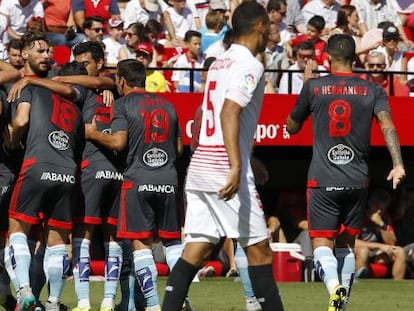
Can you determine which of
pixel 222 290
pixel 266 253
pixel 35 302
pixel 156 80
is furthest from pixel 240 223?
pixel 156 80

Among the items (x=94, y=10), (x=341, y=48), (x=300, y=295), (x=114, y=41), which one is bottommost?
(x=300, y=295)

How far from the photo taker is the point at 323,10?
20.8 m

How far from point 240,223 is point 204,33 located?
11065 mm

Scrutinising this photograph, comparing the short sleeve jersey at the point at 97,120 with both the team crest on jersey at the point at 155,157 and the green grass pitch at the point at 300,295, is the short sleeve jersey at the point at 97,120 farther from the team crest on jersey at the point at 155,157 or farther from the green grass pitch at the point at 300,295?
the green grass pitch at the point at 300,295

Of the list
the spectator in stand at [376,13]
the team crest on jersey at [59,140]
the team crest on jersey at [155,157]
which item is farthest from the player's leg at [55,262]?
the spectator in stand at [376,13]

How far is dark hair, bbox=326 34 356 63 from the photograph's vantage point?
35.3 feet

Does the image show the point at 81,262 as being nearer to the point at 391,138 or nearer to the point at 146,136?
the point at 146,136

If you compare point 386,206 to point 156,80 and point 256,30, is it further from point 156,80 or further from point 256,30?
point 256,30

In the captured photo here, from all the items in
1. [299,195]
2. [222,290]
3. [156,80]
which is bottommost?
[222,290]

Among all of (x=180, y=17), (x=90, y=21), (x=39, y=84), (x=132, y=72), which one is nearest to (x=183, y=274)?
(x=39, y=84)

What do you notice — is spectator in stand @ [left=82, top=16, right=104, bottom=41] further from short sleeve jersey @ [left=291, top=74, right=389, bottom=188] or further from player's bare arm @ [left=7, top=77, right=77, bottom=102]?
short sleeve jersey @ [left=291, top=74, right=389, bottom=188]

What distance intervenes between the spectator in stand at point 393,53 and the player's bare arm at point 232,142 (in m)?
10.8

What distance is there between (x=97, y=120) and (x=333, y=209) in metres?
2.22

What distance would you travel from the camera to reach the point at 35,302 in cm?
1031
